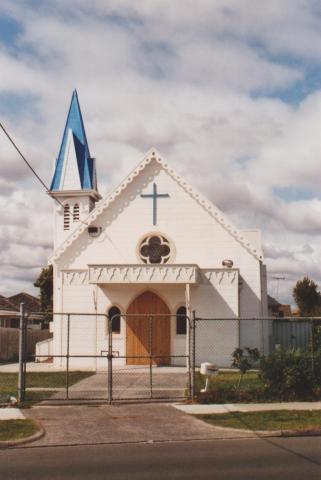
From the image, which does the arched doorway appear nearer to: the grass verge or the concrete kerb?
the grass verge

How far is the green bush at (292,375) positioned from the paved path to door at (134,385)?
2374 millimetres

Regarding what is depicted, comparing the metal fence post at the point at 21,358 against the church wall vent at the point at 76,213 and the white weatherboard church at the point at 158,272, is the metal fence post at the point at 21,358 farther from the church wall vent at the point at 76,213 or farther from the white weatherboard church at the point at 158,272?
the church wall vent at the point at 76,213

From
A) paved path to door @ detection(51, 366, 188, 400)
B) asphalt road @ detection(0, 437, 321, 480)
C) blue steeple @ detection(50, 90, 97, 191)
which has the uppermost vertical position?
blue steeple @ detection(50, 90, 97, 191)

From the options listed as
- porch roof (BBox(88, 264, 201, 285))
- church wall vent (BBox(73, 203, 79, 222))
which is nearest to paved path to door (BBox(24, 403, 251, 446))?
porch roof (BBox(88, 264, 201, 285))

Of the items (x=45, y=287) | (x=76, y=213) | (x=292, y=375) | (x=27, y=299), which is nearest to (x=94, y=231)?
(x=76, y=213)

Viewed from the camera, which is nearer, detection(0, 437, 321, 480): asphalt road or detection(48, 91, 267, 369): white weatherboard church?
detection(0, 437, 321, 480): asphalt road

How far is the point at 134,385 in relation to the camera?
20734 millimetres

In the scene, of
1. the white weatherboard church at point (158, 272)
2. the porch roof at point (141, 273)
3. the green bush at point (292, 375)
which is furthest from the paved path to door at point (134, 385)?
the porch roof at point (141, 273)

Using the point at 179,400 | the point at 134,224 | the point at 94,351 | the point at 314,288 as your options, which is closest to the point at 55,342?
the point at 94,351

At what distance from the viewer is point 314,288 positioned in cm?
6969

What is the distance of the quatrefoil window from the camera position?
2917 cm

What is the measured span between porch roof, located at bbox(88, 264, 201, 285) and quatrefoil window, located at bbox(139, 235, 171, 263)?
2098 millimetres

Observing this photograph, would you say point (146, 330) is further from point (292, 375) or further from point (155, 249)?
point (292, 375)

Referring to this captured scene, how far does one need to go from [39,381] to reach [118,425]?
8.82 metres
